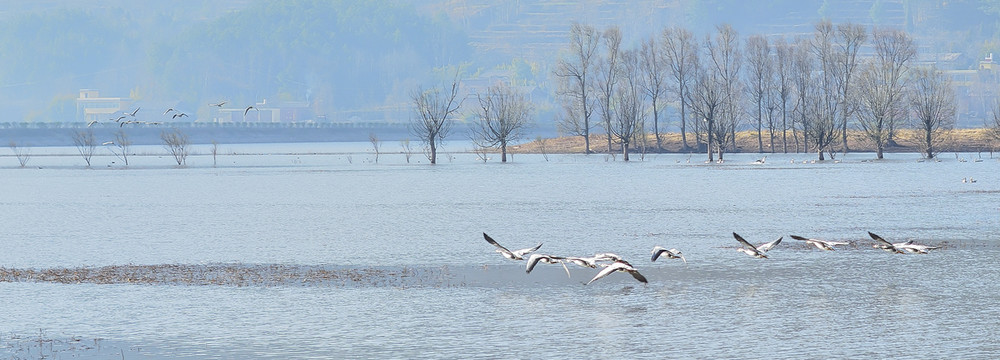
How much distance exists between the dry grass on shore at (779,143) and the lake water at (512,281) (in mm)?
84349

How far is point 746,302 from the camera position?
2562 centimetres

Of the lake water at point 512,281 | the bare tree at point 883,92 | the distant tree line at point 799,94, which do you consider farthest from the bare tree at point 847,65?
the lake water at point 512,281

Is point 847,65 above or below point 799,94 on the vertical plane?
above

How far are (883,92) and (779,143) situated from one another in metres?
42.3

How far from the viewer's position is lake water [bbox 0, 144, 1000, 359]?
2164cm

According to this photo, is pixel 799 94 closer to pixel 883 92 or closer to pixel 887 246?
pixel 883 92

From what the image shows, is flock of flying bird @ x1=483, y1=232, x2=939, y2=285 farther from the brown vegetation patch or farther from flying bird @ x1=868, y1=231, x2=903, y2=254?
the brown vegetation patch

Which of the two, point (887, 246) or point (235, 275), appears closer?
point (235, 275)

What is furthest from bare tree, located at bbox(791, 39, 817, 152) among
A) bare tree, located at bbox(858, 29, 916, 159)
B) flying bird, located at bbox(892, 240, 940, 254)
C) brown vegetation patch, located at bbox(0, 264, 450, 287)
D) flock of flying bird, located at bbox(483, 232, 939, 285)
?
brown vegetation patch, located at bbox(0, 264, 450, 287)

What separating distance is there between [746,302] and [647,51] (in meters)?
140

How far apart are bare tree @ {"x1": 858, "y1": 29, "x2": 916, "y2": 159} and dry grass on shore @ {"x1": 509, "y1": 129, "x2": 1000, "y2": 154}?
204 inches

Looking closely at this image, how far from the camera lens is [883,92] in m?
121

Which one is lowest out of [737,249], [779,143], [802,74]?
[737,249]

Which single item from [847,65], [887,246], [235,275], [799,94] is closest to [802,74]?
[799,94]
